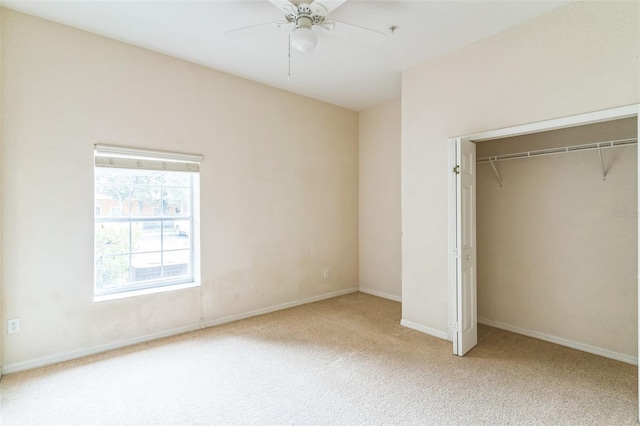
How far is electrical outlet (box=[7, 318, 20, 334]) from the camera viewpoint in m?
2.60

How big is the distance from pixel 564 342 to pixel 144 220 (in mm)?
4425

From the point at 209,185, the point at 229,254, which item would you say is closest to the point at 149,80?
the point at 209,185

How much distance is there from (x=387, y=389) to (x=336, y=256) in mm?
2677

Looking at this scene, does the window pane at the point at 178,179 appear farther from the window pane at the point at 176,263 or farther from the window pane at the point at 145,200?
the window pane at the point at 176,263

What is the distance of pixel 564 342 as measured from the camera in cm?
315

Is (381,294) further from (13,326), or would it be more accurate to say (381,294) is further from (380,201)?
(13,326)

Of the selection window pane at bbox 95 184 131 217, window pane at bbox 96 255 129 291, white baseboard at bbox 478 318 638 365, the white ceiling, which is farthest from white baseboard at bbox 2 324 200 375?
white baseboard at bbox 478 318 638 365

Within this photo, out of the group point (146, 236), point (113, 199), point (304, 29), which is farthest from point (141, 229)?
point (304, 29)

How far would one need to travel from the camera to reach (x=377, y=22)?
275cm

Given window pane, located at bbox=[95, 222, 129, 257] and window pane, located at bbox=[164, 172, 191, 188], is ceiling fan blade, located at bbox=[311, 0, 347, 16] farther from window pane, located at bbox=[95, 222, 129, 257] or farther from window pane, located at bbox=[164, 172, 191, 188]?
window pane, located at bbox=[95, 222, 129, 257]

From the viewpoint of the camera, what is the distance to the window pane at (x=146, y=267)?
3332 mm

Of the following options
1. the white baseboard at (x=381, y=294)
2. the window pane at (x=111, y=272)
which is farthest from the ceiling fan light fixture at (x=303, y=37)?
the white baseboard at (x=381, y=294)

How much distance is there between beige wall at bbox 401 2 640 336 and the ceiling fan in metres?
1.26

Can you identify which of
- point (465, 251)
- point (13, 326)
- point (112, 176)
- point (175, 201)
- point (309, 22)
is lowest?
point (13, 326)
